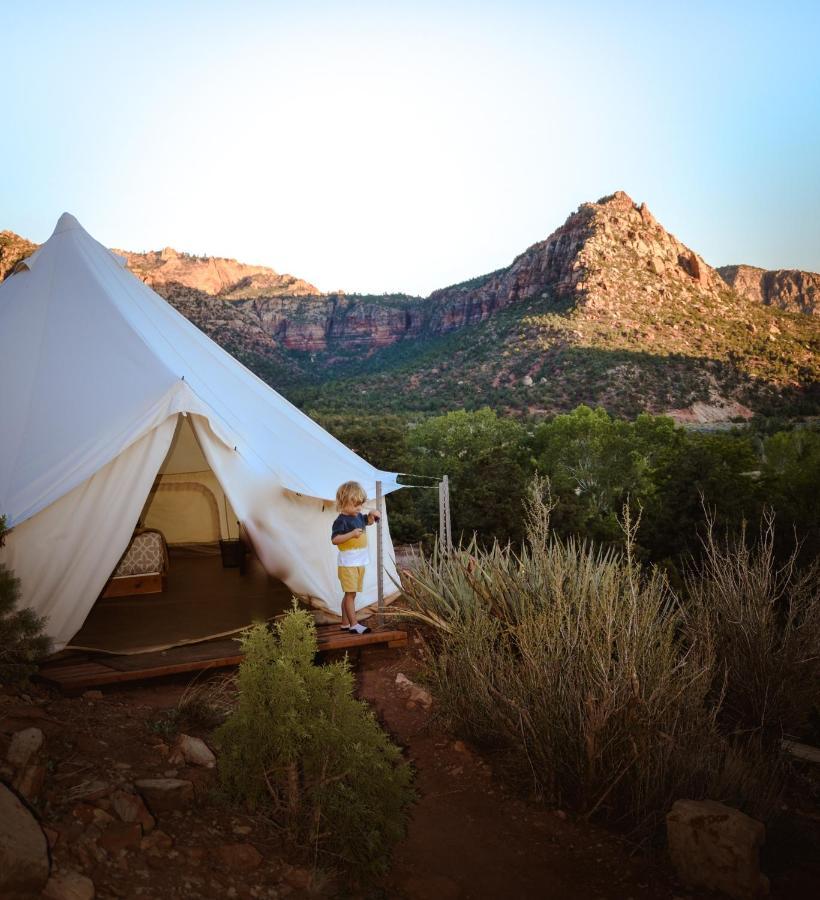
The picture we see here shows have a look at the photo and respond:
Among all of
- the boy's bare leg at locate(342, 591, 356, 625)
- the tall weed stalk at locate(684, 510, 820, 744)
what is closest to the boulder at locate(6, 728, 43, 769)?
the boy's bare leg at locate(342, 591, 356, 625)

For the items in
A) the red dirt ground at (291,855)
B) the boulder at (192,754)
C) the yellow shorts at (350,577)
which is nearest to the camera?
the red dirt ground at (291,855)

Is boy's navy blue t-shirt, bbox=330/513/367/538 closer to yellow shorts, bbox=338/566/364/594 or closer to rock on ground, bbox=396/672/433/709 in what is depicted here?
yellow shorts, bbox=338/566/364/594

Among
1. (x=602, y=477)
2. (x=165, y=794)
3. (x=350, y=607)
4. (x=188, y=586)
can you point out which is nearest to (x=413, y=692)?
(x=350, y=607)

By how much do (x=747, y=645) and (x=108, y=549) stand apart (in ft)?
14.8

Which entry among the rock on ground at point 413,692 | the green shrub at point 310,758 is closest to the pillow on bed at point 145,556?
the rock on ground at point 413,692

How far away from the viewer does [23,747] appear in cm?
277

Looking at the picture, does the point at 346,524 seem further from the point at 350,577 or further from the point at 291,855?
the point at 291,855

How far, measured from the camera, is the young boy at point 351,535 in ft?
17.5

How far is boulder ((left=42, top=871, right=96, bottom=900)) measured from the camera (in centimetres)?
218

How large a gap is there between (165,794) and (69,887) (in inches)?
28.5

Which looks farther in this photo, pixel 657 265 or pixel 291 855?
pixel 657 265

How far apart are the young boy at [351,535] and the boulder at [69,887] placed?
3175 millimetres

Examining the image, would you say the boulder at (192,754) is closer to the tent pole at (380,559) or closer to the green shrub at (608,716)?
the green shrub at (608,716)

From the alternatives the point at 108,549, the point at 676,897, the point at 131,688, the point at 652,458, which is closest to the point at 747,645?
the point at 676,897
